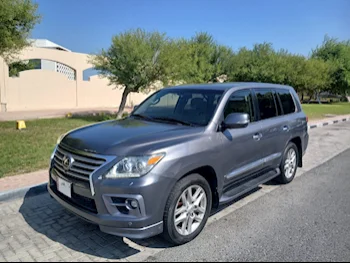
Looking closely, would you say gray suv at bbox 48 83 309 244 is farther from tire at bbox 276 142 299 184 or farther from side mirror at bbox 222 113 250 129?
tire at bbox 276 142 299 184

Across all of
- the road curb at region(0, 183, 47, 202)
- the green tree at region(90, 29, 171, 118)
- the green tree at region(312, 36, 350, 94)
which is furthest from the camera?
the green tree at region(312, 36, 350, 94)

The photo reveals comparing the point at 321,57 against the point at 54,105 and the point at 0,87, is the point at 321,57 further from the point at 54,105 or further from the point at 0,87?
the point at 0,87

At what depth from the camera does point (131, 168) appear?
2.84 metres

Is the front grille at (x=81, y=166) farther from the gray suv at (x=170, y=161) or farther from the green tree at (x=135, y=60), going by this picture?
the green tree at (x=135, y=60)

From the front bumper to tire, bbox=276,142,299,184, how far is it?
2878mm

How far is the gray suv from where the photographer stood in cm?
284

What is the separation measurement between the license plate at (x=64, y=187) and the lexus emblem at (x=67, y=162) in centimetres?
16

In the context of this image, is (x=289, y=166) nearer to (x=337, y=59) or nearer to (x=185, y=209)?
(x=185, y=209)

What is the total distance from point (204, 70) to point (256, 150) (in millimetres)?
23050

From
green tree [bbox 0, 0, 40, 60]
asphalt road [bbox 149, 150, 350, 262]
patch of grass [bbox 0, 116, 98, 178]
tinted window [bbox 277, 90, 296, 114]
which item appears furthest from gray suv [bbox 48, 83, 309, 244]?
green tree [bbox 0, 0, 40, 60]

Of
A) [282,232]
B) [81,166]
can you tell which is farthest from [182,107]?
[282,232]

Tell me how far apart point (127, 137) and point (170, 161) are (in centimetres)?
55

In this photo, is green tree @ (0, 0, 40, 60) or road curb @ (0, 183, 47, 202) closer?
road curb @ (0, 183, 47, 202)

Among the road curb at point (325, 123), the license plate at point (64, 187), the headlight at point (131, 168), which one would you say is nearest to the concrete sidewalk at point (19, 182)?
the license plate at point (64, 187)
